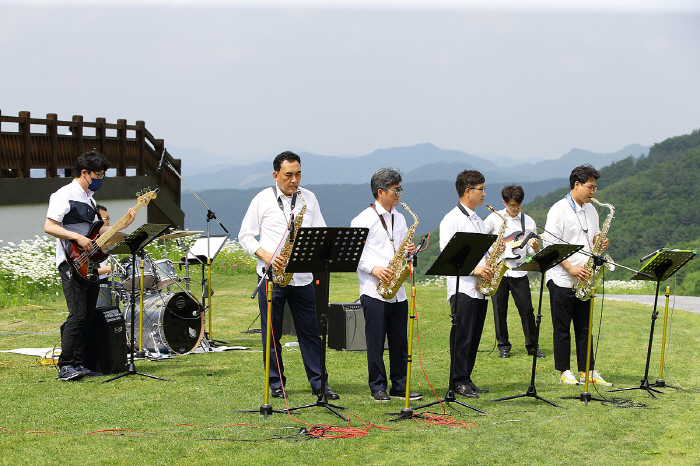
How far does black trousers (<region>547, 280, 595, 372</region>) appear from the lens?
22.5ft

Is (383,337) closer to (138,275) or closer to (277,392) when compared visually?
(277,392)

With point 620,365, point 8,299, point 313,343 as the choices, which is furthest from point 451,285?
point 8,299

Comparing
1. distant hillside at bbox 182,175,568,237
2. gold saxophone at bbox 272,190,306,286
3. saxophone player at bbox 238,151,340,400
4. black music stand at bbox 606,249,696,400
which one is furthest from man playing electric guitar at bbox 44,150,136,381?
distant hillside at bbox 182,175,568,237

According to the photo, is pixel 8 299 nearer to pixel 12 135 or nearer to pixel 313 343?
pixel 12 135

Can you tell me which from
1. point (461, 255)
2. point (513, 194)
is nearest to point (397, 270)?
point (461, 255)

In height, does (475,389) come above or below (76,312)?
below

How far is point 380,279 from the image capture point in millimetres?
5891

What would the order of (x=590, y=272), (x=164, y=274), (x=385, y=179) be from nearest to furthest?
(x=385, y=179) → (x=590, y=272) → (x=164, y=274)

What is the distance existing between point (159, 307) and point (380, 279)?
344 centimetres

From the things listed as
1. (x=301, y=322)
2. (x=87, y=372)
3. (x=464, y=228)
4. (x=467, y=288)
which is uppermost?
(x=464, y=228)

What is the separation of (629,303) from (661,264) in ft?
31.6

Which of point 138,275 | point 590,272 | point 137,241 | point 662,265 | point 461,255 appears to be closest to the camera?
point 461,255

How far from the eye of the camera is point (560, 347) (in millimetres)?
7020

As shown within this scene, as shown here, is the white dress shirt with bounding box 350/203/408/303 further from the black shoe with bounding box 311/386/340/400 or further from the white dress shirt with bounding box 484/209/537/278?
the white dress shirt with bounding box 484/209/537/278
